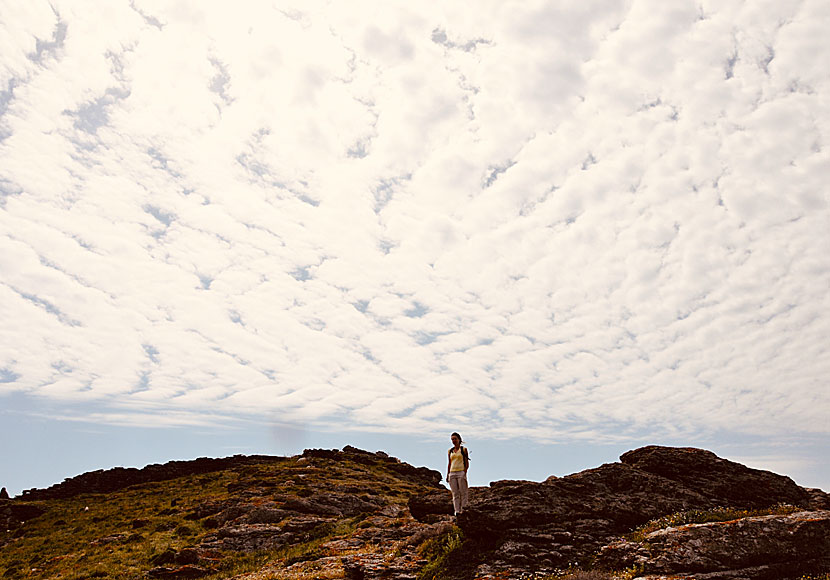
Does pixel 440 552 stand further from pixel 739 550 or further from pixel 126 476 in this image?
pixel 126 476

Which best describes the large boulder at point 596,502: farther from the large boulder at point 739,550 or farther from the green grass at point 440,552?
the large boulder at point 739,550

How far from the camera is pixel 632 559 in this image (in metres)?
15.5

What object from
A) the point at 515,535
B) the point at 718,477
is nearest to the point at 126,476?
the point at 515,535

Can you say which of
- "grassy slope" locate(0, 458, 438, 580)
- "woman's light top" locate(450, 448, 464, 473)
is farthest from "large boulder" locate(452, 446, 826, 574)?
"grassy slope" locate(0, 458, 438, 580)

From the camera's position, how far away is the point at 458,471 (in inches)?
894

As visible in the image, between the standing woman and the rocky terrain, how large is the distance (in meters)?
1.11

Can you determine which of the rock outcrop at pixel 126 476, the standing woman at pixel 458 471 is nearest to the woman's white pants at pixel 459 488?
the standing woman at pixel 458 471

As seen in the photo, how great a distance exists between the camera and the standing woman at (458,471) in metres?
22.6

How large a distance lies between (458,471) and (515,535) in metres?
4.61

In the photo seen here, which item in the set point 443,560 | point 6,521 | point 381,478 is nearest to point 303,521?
point 443,560

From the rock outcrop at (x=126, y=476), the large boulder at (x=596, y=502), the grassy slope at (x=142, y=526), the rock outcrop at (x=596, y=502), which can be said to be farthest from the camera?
the rock outcrop at (x=126, y=476)

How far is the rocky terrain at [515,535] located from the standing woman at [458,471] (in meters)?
1.11

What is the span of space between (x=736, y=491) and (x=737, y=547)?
25.2 feet

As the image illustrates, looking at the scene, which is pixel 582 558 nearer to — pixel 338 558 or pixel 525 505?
pixel 525 505
